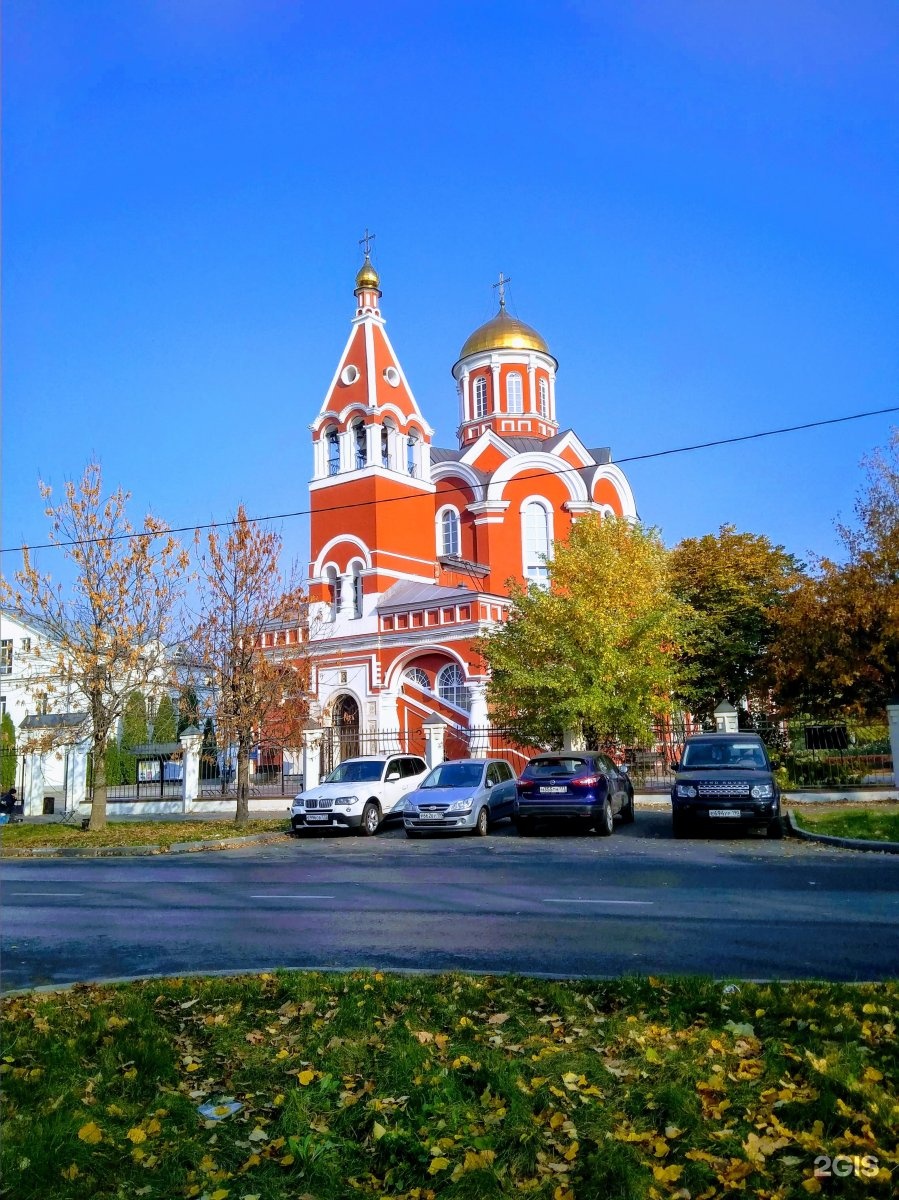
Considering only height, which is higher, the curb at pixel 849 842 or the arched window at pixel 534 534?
the arched window at pixel 534 534

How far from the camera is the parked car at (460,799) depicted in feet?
62.3

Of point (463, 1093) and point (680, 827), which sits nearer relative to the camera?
point (463, 1093)

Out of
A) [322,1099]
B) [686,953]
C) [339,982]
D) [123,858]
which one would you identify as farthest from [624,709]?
[322,1099]

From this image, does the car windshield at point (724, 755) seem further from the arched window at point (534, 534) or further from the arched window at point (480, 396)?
the arched window at point (480, 396)

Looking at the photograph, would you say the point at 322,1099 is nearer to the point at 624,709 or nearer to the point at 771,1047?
the point at 771,1047

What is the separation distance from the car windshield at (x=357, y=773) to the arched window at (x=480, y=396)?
2962 cm

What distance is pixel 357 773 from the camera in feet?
72.5

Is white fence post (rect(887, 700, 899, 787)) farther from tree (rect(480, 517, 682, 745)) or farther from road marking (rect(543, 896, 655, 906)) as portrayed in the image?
road marking (rect(543, 896, 655, 906))

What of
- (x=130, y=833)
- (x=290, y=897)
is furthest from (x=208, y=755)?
(x=290, y=897)

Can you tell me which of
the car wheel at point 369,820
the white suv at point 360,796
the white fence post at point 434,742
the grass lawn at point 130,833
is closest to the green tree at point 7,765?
the grass lawn at point 130,833

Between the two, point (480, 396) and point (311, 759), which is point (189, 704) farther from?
point (480, 396)

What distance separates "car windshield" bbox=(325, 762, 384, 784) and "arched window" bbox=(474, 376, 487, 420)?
97.2ft

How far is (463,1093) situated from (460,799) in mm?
14914

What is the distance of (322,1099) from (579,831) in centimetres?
1552
